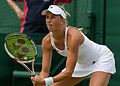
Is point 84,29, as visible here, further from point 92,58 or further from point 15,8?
point 92,58

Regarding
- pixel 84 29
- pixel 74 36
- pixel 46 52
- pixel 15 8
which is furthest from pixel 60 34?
pixel 84 29

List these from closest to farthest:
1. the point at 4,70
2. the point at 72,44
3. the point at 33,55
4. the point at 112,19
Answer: the point at 72,44
the point at 33,55
the point at 112,19
the point at 4,70

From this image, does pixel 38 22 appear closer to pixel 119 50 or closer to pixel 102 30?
pixel 102 30

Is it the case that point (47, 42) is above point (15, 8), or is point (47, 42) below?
below

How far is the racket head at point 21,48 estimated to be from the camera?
3426 millimetres

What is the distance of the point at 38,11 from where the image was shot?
4770mm

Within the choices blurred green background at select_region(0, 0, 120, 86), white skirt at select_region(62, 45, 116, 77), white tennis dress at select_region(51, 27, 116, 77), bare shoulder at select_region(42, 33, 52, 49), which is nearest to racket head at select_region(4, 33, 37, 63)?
bare shoulder at select_region(42, 33, 52, 49)

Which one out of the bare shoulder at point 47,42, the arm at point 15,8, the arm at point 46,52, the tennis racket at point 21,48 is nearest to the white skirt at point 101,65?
the arm at point 46,52

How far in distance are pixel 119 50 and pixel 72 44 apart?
2.73 ft

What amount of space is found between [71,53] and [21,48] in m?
0.56

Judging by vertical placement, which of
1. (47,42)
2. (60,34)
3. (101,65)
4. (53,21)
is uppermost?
(53,21)

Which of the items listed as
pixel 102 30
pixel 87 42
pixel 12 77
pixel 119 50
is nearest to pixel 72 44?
pixel 87 42

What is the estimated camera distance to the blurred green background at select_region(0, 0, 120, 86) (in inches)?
159

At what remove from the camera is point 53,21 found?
3164 mm
